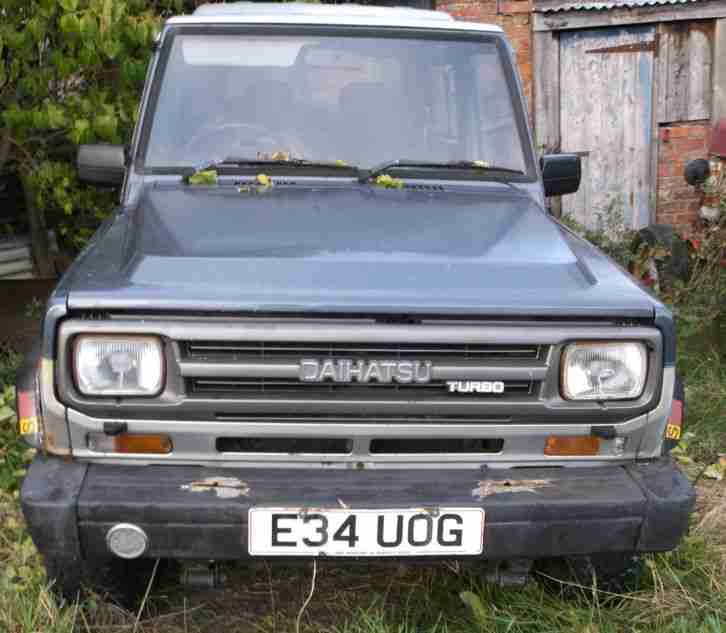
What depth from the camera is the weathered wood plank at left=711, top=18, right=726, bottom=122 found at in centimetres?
924

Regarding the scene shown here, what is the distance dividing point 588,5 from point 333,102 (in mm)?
6025

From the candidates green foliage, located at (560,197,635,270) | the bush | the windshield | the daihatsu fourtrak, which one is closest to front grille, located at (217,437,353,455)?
the daihatsu fourtrak

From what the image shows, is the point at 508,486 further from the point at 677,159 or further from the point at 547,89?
the point at 677,159

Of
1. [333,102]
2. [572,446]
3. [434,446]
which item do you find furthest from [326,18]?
[572,446]

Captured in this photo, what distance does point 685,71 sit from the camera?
30.8 ft

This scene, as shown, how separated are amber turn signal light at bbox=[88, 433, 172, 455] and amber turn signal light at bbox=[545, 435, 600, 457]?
1.04 metres

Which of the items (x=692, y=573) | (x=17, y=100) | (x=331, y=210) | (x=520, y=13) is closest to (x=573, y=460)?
(x=692, y=573)

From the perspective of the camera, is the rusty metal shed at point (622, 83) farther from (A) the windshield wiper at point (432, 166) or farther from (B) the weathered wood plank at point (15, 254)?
(A) the windshield wiper at point (432, 166)

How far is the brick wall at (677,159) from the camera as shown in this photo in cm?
947

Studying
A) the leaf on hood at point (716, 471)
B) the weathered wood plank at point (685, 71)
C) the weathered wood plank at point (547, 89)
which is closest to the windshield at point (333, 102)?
the leaf on hood at point (716, 471)

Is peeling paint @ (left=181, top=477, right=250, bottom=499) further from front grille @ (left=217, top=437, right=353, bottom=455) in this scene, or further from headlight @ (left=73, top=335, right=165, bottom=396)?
headlight @ (left=73, top=335, right=165, bottom=396)

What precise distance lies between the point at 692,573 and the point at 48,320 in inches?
88.1

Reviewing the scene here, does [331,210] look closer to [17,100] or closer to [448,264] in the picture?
[448,264]

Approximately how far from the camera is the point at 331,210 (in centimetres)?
321
